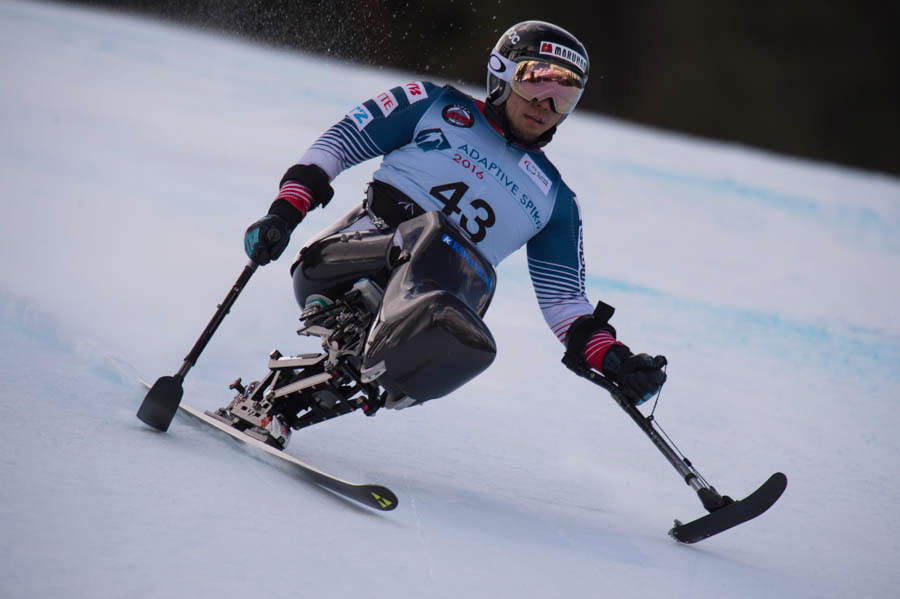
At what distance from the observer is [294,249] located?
21.7 ft

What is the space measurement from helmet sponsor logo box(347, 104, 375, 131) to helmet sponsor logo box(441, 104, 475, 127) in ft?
0.79

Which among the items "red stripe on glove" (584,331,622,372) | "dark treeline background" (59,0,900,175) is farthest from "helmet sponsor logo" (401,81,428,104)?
"dark treeline background" (59,0,900,175)

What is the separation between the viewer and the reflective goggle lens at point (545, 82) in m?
2.99

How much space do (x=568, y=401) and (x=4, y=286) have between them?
2.54 meters

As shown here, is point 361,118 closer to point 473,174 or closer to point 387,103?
point 387,103

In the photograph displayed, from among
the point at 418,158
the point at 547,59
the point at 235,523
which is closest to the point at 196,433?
the point at 235,523

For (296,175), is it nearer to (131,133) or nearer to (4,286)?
(4,286)

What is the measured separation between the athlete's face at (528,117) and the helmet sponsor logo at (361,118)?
17.8 inches

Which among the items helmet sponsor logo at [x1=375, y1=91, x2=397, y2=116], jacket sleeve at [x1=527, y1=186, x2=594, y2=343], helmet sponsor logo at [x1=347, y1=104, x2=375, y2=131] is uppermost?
helmet sponsor logo at [x1=375, y1=91, x2=397, y2=116]

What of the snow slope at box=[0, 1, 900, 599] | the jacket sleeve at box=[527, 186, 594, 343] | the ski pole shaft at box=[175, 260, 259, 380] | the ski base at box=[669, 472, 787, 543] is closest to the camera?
the snow slope at box=[0, 1, 900, 599]

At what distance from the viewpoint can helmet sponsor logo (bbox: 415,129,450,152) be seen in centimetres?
306

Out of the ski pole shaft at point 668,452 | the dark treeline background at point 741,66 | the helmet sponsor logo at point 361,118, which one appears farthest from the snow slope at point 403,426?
the dark treeline background at point 741,66

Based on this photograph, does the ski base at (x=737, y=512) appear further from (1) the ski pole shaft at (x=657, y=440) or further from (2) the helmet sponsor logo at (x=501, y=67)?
(2) the helmet sponsor logo at (x=501, y=67)

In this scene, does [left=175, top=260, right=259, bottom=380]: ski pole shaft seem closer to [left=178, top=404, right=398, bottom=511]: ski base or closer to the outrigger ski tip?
[left=178, top=404, right=398, bottom=511]: ski base
